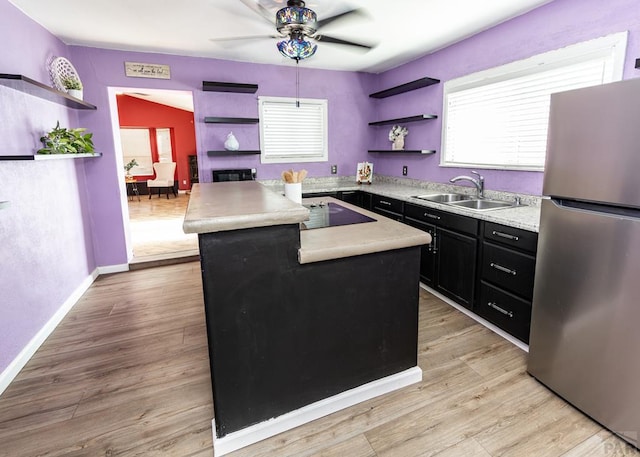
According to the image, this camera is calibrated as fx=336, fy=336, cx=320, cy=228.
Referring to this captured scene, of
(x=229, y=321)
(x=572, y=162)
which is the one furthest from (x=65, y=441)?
(x=572, y=162)

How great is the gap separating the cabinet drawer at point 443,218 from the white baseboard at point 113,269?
3.22 m

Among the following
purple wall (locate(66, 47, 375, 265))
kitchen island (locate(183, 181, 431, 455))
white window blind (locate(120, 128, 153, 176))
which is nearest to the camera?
kitchen island (locate(183, 181, 431, 455))

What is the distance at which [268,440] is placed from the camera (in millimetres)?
1582

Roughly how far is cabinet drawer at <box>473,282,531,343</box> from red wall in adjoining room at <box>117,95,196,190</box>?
959 centimetres

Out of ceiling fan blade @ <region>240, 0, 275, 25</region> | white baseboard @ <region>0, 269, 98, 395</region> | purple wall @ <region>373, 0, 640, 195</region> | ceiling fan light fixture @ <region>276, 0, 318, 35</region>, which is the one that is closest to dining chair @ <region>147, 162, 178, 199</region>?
white baseboard @ <region>0, 269, 98, 395</region>

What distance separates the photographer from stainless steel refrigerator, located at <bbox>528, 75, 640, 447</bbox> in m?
1.41

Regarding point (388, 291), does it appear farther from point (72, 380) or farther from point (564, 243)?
point (72, 380)

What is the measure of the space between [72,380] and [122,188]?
2.42 m

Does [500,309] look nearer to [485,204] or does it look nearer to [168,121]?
[485,204]

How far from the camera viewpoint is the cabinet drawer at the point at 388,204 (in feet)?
11.3

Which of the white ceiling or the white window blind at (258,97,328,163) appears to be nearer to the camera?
the white ceiling

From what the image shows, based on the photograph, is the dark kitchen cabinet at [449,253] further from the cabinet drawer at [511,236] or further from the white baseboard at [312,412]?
the white baseboard at [312,412]

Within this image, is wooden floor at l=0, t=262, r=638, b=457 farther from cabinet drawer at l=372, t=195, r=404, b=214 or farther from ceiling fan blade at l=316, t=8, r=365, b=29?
ceiling fan blade at l=316, t=8, r=365, b=29

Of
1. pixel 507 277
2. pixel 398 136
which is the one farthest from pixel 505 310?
pixel 398 136
